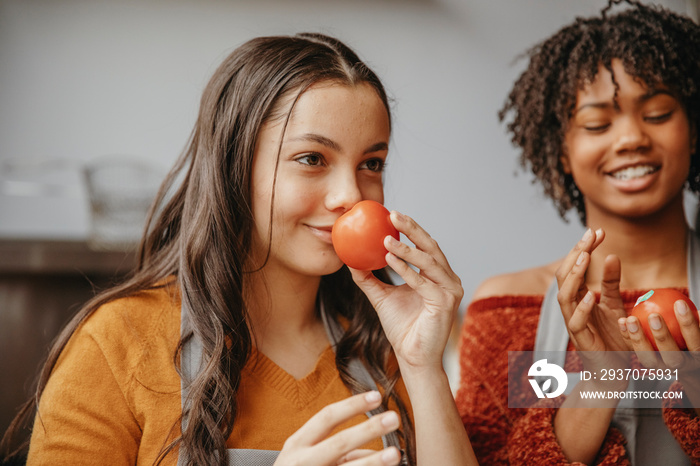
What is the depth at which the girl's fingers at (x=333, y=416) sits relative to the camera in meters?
0.93

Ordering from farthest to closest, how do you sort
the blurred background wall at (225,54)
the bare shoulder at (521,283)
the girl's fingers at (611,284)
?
the blurred background wall at (225,54)
the bare shoulder at (521,283)
the girl's fingers at (611,284)

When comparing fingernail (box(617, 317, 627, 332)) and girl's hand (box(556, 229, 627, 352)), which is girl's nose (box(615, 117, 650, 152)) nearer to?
girl's hand (box(556, 229, 627, 352))

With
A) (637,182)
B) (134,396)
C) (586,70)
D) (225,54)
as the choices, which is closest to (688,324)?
(637,182)

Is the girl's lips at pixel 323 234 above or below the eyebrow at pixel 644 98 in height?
below

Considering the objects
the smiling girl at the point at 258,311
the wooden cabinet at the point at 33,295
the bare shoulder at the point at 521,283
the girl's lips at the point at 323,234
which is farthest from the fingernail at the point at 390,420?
the wooden cabinet at the point at 33,295

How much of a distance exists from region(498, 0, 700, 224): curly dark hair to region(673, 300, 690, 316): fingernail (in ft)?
2.15

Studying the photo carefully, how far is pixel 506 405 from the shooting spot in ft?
5.17

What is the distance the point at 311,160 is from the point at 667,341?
0.76 metres

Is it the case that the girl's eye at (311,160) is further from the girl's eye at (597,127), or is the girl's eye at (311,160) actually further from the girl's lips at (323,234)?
the girl's eye at (597,127)

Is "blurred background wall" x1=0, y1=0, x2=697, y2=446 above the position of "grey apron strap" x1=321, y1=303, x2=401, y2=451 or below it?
above

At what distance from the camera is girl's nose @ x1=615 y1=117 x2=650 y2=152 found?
152 cm

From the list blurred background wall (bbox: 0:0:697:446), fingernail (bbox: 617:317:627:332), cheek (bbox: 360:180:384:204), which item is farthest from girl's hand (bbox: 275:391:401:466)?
blurred background wall (bbox: 0:0:697:446)

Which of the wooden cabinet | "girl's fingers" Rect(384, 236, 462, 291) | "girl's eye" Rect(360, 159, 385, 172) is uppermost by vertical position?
"girl's eye" Rect(360, 159, 385, 172)

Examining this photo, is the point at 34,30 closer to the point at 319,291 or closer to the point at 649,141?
the point at 319,291
